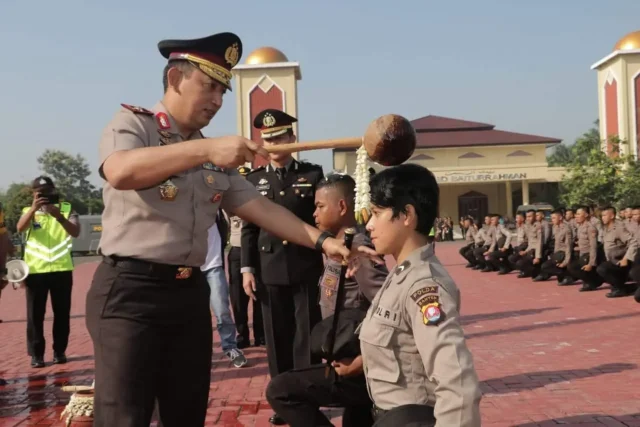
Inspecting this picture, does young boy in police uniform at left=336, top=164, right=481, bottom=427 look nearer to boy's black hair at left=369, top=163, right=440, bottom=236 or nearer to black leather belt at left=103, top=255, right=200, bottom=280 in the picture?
boy's black hair at left=369, top=163, right=440, bottom=236

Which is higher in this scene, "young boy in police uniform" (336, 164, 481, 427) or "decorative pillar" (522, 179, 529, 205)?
"decorative pillar" (522, 179, 529, 205)

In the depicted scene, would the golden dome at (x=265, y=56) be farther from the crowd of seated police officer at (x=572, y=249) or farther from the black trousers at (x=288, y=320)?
the black trousers at (x=288, y=320)

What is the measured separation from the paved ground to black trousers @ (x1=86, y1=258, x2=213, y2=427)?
2.07 meters

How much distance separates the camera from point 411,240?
2.53 metres

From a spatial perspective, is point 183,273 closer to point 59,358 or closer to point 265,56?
point 59,358

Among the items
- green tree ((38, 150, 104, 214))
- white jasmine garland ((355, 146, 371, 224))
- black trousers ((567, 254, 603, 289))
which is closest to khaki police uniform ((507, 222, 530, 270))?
black trousers ((567, 254, 603, 289))

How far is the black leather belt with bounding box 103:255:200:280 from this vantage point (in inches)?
99.2

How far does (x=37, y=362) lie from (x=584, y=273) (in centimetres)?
902

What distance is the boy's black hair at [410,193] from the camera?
2506 mm

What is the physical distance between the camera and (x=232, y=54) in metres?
2.75

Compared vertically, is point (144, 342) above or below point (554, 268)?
above

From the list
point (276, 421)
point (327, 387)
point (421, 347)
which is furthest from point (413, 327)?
point (276, 421)

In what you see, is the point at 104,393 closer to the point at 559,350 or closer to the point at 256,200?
the point at 256,200

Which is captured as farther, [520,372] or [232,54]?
[520,372]
